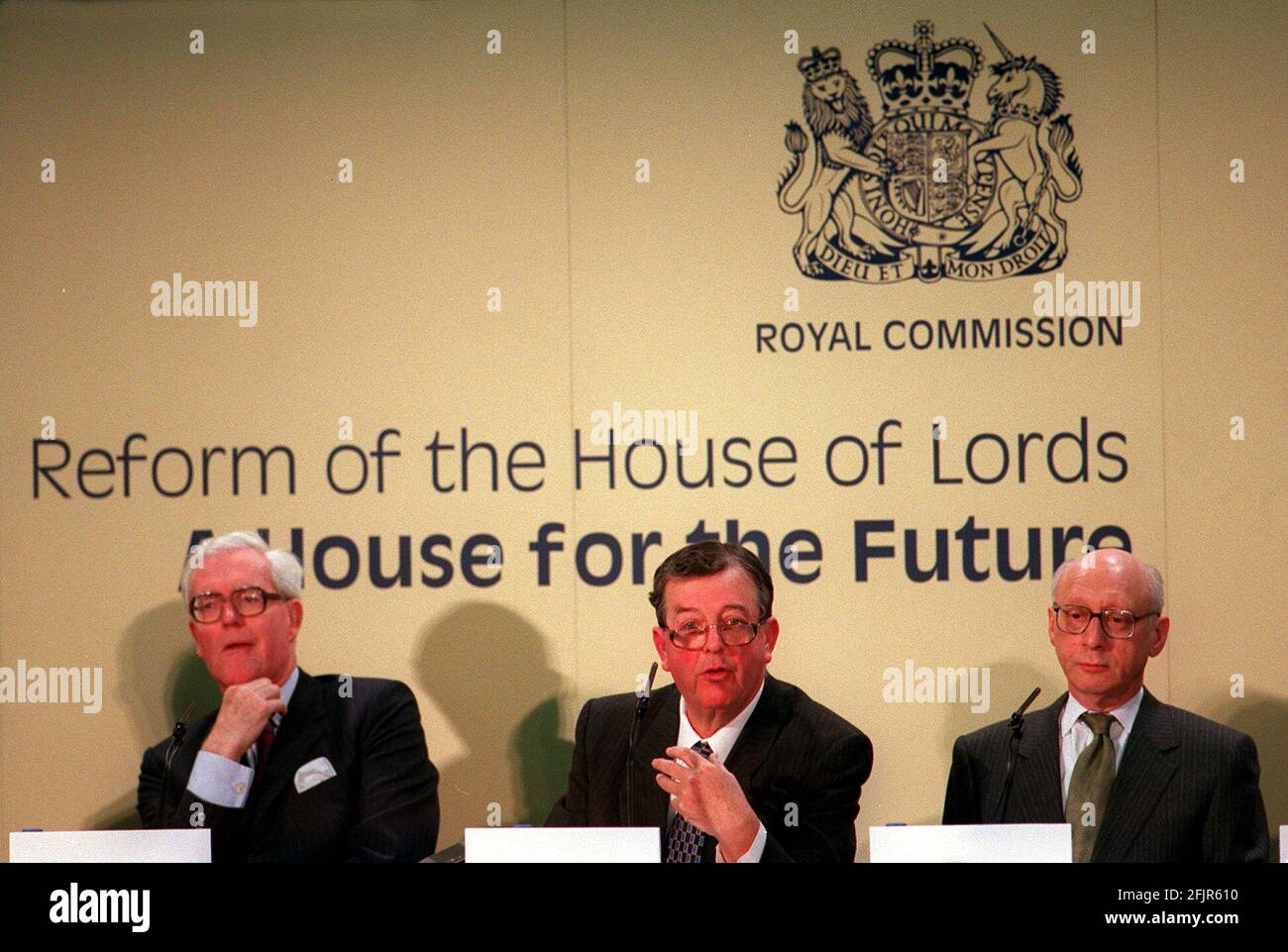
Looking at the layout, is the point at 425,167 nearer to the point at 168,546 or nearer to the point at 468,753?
the point at 168,546

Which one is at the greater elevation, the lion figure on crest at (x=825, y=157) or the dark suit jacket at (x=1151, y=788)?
the lion figure on crest at (x=825, y=157)

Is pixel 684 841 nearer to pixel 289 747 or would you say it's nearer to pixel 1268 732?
pixel 289 747

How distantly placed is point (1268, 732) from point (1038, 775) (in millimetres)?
1105

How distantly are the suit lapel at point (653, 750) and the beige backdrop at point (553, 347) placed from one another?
23.2 inches

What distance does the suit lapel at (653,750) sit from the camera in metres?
4.53

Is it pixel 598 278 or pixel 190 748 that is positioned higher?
pixel 598 278

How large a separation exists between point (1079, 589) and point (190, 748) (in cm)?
282

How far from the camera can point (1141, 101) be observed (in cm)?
525

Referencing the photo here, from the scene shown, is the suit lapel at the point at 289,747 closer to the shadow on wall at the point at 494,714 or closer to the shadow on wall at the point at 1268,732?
the shadow on wall at the point at 494,714

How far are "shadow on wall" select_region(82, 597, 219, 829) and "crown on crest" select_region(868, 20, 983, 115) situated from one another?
3029 mm

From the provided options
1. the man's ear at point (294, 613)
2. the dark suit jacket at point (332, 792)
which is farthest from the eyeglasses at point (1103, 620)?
the man's ear at point (294, 613)

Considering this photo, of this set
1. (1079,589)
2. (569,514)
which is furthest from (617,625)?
(1079,589)

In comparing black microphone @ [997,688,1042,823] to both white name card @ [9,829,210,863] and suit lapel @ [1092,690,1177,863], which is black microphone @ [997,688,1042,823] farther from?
white name card @ [9,829,210,863]

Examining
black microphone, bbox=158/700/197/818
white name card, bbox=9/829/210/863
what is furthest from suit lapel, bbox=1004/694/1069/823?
black microphone, bbox=158/700/197/818
